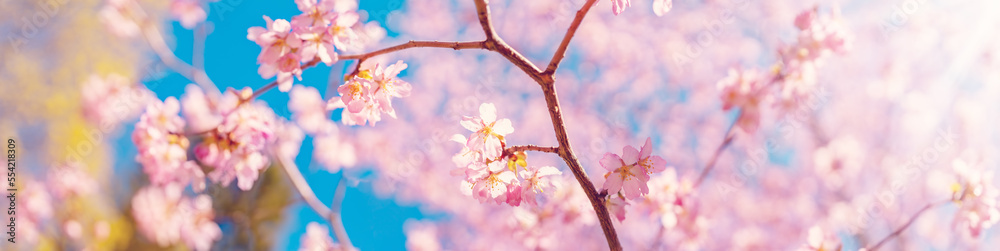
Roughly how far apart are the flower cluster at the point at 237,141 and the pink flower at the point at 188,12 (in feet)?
8.58

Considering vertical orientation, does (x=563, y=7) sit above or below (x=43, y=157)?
above

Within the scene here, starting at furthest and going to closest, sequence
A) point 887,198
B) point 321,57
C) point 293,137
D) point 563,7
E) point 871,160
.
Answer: point 563,7 < point 871,160 < point 887,198 < point 293,137 < point 321,57

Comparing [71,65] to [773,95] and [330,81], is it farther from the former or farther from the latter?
[773,95]

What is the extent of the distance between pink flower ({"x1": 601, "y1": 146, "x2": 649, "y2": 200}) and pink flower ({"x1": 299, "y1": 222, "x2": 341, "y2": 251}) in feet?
10.1

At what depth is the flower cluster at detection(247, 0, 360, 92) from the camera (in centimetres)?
132

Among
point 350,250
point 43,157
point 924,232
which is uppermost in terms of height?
point 350,250

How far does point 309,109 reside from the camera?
3.36 m

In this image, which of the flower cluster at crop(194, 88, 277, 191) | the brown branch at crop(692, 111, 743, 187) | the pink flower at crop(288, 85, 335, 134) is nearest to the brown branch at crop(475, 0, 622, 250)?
the flower cluster at crop(194, 88, 277, 191)

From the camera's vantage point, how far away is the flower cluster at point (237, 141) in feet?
5.71

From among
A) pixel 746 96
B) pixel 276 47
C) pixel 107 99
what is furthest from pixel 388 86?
pixel 107 99

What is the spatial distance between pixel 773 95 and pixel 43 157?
10.7 m

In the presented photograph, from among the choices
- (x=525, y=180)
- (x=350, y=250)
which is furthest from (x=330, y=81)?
(x=525, y=180)

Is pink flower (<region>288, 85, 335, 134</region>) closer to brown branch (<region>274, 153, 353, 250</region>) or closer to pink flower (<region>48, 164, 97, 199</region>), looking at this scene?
brown branch (<region>274, 153, 353, 250</region>)

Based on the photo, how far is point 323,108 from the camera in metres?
3.32
